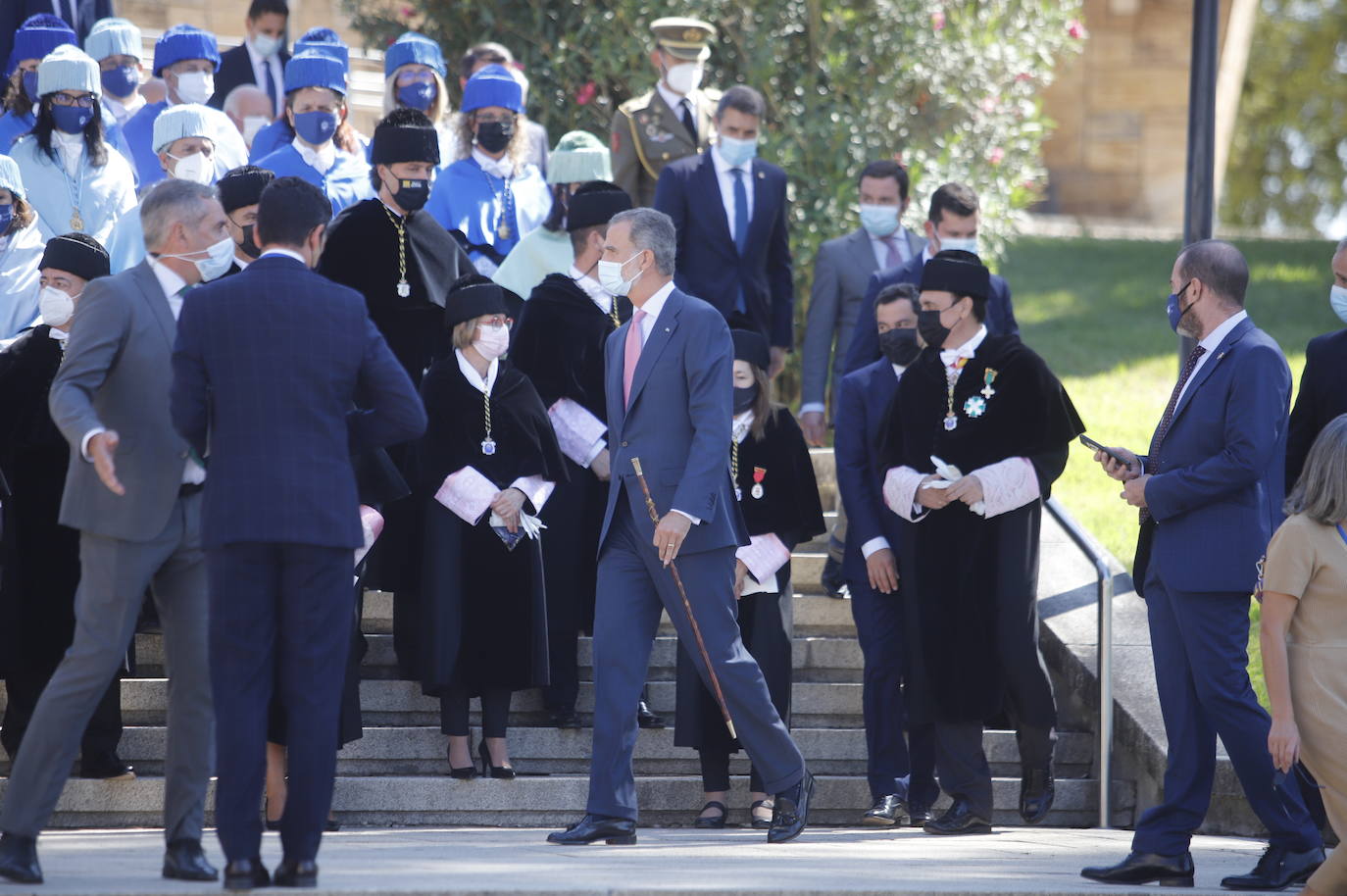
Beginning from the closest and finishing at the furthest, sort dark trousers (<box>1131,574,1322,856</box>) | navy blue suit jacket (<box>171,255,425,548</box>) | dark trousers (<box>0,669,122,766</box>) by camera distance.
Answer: navy blue suit jacket (<box>171,255,425,548</box>), dark trousers (<box>1131,574,1322,856</box>), dark trousers (<box>0,669,122,766</box>)

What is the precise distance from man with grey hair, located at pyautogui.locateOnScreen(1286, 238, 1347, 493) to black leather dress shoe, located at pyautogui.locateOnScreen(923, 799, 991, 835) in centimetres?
180

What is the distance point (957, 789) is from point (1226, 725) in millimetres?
1366

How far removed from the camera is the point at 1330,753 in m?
6.13

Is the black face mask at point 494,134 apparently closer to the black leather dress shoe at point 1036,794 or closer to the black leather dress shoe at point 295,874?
the black leather dress shoe at point 1036,794

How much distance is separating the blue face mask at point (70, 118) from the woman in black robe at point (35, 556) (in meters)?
2.01

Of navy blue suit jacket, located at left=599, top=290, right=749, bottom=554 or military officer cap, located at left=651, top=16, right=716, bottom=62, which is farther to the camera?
military officer cap, located at left=651, top=16, right=716, bottom=62

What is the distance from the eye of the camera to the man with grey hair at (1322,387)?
24.1 feet

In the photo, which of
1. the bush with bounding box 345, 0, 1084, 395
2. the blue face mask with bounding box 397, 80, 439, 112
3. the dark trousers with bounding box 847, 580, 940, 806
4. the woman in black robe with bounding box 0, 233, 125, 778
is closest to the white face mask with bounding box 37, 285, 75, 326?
the woman in black robe with bounding box 0, 233, 125, 778

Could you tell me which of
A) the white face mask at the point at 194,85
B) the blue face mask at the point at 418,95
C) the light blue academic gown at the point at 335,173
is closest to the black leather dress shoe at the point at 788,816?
the light blue academic gown at the point at 335,173

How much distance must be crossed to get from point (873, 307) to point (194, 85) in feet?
13.6

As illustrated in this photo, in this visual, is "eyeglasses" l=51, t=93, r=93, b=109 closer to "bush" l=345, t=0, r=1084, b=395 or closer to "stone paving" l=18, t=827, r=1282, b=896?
"stone paving" l=18, t=827, r=1282, b=896

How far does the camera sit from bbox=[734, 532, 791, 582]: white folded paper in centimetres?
816

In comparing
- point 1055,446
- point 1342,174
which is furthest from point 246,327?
point 1342,174

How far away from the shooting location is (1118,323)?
18.3 metres
